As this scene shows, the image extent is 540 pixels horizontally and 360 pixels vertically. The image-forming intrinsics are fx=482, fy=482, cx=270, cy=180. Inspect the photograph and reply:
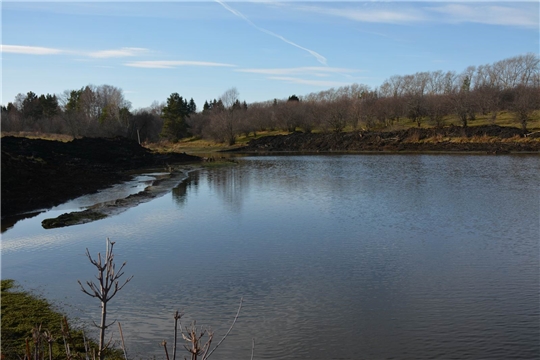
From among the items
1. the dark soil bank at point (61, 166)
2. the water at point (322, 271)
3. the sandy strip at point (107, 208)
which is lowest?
the water at point (322, 271)

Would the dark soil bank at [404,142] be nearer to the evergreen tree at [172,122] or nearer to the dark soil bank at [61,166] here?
the evergreen tree at [172,122]

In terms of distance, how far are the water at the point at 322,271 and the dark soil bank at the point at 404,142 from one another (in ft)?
104

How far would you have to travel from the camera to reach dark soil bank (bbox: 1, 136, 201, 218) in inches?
941

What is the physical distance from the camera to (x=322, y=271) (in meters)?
11.9

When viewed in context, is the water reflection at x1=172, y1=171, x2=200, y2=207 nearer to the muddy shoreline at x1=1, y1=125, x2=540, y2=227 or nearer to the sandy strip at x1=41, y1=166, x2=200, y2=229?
the sandy strip at x1=41, y1=166, x2=200, y2=229

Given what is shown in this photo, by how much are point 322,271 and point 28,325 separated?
6.54 m

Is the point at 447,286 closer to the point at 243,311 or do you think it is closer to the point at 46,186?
the point at 243,311

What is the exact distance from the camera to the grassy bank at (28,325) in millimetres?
7367

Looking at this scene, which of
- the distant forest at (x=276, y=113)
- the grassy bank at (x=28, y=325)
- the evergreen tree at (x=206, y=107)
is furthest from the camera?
the evergreen tree at (x=206, y=107)

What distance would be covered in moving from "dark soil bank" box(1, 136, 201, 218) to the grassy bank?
12.3 m

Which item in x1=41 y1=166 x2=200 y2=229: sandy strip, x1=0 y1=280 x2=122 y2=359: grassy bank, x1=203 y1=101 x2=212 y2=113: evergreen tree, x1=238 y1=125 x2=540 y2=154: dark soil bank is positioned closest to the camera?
x1=0 y1=280 x2=122 y2=359: grassy bank

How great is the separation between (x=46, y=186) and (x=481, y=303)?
23.6m

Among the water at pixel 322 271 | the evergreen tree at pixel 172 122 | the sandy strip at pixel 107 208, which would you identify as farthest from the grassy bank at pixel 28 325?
the evergreen tree at pixel 172 122

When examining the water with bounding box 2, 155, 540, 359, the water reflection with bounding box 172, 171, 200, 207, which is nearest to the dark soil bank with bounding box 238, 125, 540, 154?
the water with bounding box 2, 155, 540, 359
